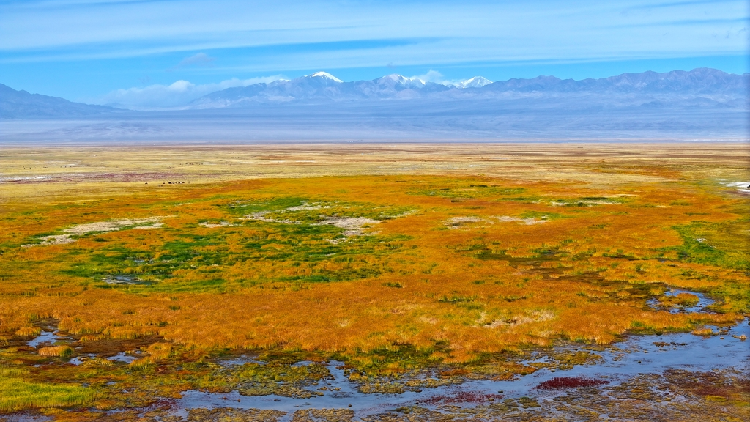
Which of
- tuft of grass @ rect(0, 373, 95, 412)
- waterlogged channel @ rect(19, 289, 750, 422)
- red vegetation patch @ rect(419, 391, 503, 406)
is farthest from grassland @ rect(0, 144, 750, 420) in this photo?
red vegetation patch @ rect(419, 391, 503, 406)

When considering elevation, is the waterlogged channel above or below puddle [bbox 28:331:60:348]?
below

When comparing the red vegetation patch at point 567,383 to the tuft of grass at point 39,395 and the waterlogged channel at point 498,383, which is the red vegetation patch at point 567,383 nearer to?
the waterlogged channel at point 498,383

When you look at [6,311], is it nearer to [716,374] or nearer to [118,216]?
[716,374]

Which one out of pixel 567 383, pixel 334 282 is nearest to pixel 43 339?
pixel 334 282

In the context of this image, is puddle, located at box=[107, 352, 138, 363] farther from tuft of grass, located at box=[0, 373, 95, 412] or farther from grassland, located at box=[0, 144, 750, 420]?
tuft of grass, located at box=[0, 373, 95, 412]

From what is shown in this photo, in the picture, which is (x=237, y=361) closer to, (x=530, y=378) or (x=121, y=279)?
(x=530, y=378)

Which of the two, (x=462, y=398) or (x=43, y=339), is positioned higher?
(x=43, y=339)
